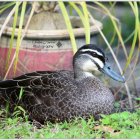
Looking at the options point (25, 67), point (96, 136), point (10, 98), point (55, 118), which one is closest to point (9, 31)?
point (25, 67)

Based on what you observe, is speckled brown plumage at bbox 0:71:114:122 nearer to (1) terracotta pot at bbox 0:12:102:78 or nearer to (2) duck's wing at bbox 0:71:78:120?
(2) duck's wing at bbox 0:71:78:120

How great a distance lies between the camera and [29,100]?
473 cm

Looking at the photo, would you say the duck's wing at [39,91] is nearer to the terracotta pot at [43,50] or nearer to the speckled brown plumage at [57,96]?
the speckled brown plumage at [57,96]

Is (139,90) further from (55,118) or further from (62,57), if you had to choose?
(55,118)

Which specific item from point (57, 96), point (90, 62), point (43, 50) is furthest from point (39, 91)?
point (43, 50)

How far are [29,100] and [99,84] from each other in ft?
1.96

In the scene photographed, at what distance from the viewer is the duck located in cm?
464

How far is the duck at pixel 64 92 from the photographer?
4.64 m

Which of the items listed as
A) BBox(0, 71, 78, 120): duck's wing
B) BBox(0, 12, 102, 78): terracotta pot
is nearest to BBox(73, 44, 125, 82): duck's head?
BBox(0, 71, 78, 120): duck's wing

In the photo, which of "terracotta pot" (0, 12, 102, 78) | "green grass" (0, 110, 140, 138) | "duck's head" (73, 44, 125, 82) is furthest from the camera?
"terracotta pot" (0, 12, 102, 78)

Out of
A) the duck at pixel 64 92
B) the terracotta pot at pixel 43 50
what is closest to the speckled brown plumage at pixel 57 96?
the duck at pixel 64 92

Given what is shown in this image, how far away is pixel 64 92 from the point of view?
4.68 meters

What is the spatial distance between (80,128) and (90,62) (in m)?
0.67

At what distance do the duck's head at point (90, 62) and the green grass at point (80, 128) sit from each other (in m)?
0.42
